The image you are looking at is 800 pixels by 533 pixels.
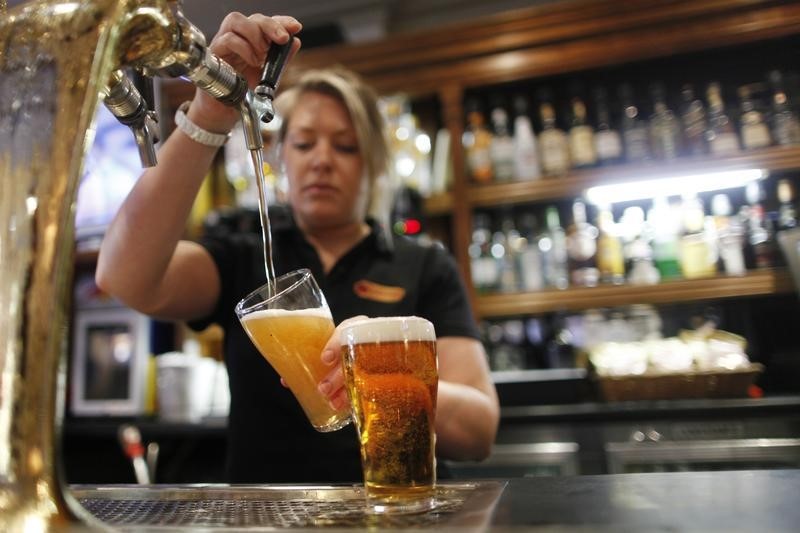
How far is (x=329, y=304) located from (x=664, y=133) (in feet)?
5.97

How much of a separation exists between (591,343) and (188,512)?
2.14 m

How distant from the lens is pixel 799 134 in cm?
218

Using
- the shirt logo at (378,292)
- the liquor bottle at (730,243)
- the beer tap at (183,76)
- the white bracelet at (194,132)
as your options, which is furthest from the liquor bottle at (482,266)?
the beer tap at (183,76)

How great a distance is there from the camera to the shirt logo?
3.80 ft

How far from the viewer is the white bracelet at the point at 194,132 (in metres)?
0.83

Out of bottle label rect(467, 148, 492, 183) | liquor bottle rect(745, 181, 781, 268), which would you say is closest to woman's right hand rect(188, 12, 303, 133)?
bottle label rect(467, 148, 492, 183)

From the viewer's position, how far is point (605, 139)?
2.46 metres

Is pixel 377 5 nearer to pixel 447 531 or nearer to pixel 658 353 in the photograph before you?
pixel 658 353

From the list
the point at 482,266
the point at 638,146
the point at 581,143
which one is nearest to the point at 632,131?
the point at 638,146

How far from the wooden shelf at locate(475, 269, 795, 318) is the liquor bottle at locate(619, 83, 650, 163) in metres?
0.53

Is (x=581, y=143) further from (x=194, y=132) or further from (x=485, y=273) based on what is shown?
(x=194, y=132)

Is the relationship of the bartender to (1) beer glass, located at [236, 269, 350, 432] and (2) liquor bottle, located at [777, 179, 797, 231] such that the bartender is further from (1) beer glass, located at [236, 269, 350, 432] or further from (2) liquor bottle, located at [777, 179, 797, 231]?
(2) liquor bottle, located at [777, 179, 797, 231]

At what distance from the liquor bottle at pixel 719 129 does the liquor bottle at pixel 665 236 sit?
27 centimetres

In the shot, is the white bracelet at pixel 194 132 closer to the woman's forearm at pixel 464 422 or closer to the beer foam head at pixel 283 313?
the beer foam head at pixel 283 313
